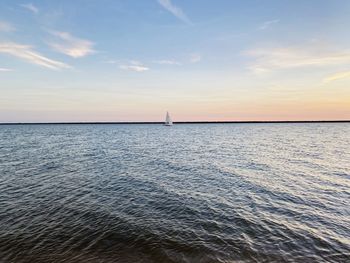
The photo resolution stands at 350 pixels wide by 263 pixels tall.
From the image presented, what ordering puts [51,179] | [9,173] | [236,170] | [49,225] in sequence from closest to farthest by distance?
[49,225] → [51,179] → [9,173] → [236,170]

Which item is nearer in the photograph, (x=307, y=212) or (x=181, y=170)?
(x=307, y=212)

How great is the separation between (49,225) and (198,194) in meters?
11.5

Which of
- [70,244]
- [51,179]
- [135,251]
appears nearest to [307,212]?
[135,251]

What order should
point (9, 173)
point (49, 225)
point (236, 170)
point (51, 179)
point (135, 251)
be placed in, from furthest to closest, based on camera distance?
point (236, 170), point (9, 173), point (51, 179), point (49, 225), point (135, 251)

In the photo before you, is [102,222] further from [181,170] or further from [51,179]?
[181,170]

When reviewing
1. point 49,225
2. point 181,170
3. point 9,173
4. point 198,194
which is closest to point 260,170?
point 181,170

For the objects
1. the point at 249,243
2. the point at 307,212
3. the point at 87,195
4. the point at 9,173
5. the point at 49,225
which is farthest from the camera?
the point at 9,173

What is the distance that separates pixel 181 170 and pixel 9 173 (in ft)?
65.5

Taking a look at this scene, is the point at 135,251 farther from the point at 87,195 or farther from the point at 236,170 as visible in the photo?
the point at 236,170

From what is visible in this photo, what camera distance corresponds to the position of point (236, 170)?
31.7m

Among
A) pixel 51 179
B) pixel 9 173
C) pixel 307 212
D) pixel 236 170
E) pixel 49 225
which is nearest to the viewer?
pixel 49 225

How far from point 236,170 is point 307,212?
14396 mm

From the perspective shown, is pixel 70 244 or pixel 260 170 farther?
pixel 260 170

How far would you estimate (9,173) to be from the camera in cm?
2911
